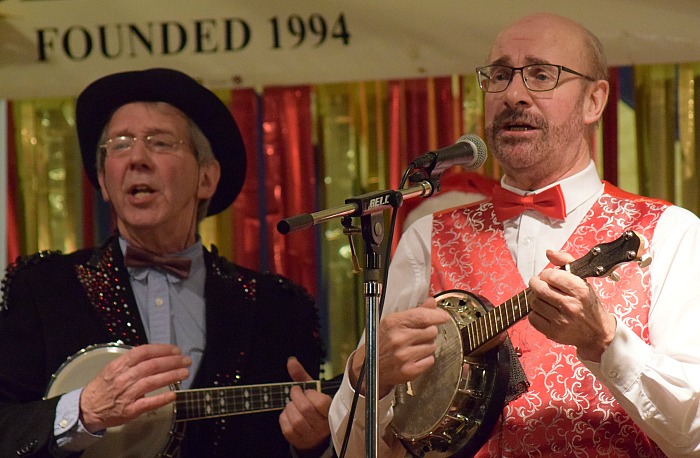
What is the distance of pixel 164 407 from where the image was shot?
3.62 m

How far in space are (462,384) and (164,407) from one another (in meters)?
1.18

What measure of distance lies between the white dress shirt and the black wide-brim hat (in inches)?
43.8

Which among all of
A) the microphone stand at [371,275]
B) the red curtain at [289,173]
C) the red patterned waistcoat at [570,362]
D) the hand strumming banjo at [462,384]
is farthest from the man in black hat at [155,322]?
the microphone stand at [371,275]

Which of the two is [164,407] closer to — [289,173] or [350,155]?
[289,173]

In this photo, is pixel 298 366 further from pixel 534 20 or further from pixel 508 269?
pixel 534 20

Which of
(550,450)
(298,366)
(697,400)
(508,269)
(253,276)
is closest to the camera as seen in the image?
(697,400)

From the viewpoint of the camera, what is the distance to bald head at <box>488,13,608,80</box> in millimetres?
3123

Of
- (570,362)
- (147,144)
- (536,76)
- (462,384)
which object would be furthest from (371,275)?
(147,144)

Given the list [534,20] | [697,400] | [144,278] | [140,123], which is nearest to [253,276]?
[144,278]

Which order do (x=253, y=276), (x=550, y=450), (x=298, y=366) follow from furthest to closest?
(x=253, y=276) → (x=298, y=366) → (x=550, y=450)

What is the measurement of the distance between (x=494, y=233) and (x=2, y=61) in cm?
262

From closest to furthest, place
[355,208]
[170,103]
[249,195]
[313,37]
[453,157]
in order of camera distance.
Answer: [355,208] → [453,157] → [170,103] → [313,37] → [249,195]

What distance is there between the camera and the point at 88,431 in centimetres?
346

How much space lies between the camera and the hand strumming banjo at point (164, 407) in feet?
11.7
